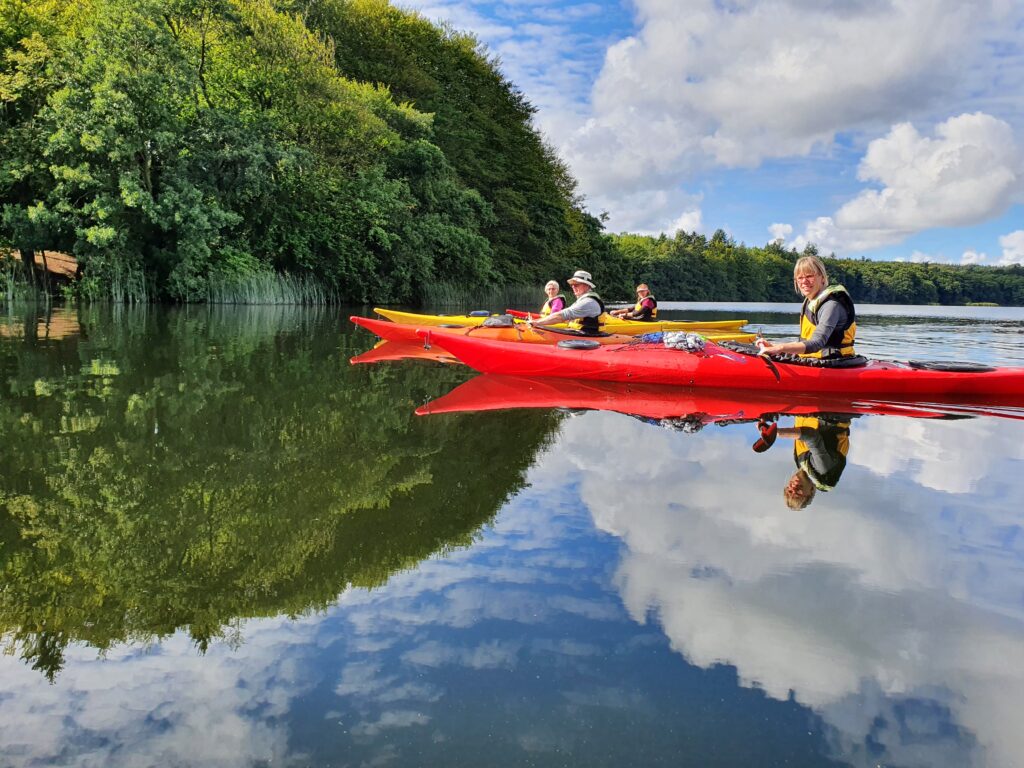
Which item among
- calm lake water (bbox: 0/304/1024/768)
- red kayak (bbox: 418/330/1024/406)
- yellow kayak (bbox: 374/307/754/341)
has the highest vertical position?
yellow kayak (bbox: 374/307/754/341)

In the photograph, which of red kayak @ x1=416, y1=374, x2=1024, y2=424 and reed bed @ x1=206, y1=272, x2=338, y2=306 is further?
reed bed @ x1=206, y1=272, x2=338, y2=306

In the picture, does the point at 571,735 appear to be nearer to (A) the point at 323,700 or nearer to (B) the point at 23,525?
(A) the point at 323,700

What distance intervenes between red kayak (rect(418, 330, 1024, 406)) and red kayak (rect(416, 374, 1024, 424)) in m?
0.10

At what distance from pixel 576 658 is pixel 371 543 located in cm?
117

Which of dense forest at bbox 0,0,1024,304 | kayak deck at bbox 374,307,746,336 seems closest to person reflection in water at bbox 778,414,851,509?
kayak deck at bbox 374,307,746,336

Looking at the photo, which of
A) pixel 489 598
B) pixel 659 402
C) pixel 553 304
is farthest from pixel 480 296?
pixel 489 598

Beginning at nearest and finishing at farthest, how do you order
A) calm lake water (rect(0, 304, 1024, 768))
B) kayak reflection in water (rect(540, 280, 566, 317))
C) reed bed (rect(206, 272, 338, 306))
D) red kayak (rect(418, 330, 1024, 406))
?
calm lake water (rect(0, 304, 1024, 768)) < red kayak (rect(418, 330, 1024, 406)) < kayak reflection in water (rect(540, 280, 566, 317)) < reed bed (rect(206, 272, 338, 306))

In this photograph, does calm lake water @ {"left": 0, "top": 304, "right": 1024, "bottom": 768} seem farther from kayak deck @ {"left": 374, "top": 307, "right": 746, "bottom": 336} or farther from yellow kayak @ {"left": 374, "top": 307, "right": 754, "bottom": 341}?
kayak deck @ {"left": 374, "top": 307, "right": 746, "bottom": 336}

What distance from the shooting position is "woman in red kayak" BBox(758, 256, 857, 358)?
6.54m

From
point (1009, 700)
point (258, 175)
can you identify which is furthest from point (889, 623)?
point (258, 175)

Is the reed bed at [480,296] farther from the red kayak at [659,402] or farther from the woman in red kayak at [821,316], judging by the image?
the woman in red kayak at [821,316]

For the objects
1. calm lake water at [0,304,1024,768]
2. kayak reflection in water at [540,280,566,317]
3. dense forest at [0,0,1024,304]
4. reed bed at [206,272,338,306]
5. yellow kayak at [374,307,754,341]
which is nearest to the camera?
calm lake water at [0,304,1024,768]

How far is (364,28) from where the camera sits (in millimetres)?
29422

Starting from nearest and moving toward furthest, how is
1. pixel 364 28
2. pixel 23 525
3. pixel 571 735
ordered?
pixel 571 735 < pixel 23 525 < pixel 364 28
